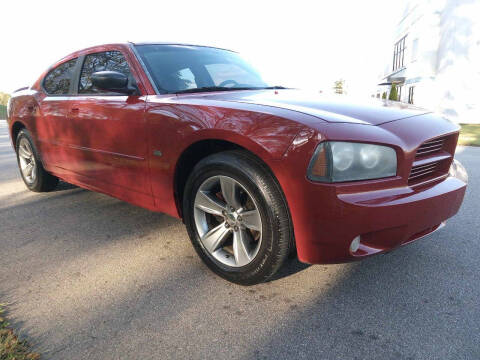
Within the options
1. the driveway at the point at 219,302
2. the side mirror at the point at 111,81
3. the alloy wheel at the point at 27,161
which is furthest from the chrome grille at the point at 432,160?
the alloy wheel at the point at 27,161

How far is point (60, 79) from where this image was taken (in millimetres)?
3854

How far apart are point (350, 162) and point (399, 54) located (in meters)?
34.0

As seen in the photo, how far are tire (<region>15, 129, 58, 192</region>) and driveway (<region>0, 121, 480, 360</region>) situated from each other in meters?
1.28

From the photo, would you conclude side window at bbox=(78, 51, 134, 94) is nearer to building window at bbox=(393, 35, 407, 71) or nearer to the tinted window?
the tinted window

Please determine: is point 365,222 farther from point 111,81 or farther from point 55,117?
point 55,117

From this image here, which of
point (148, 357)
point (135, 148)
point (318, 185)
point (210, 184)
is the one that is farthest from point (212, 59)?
point (148, 357)

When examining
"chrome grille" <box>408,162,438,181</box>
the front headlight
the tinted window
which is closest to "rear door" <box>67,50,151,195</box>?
the tinted window

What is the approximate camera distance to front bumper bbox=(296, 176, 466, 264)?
1.82 metres

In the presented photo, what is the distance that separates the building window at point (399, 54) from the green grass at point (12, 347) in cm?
3256

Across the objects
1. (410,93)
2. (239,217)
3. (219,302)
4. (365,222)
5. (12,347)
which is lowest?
(410,93)

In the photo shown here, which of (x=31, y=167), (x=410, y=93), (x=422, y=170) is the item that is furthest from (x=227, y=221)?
(x=410, y=93)

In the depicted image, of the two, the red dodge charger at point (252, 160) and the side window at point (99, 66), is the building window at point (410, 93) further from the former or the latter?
the side window at point (99, 66)

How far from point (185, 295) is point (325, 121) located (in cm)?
129

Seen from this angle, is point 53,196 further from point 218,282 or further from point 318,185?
point 318,185
